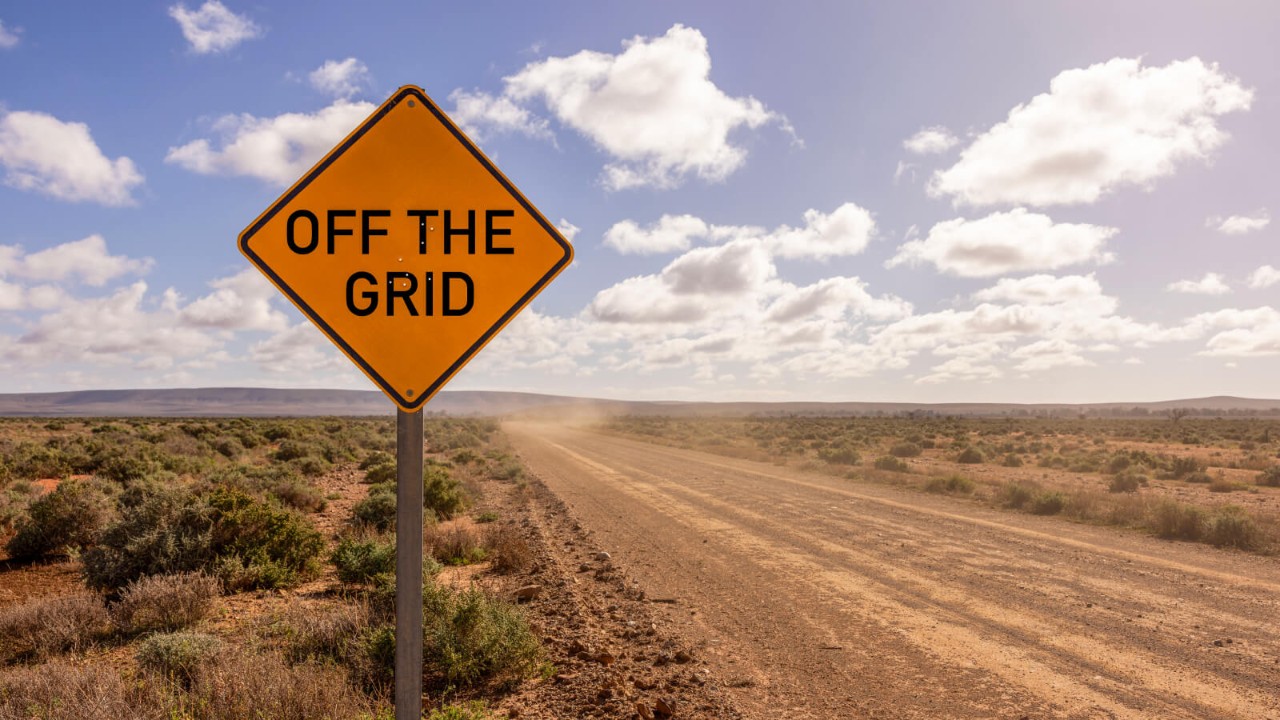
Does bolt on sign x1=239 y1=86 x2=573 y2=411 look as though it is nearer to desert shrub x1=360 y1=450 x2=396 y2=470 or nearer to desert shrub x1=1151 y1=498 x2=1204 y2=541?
desert shrub x1=1151 y1=498 x2=1204 y2=541

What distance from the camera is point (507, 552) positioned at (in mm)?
9805

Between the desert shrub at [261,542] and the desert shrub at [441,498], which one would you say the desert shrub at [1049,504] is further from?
the desert shrub at [261,542]

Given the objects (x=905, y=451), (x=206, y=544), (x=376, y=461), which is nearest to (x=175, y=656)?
(x=206, y=544)

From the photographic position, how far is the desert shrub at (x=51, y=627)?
5582 millimetres

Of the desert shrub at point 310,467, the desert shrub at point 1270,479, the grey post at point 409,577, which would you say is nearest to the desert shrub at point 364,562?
the grey post at point 409,577

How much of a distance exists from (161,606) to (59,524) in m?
4.84

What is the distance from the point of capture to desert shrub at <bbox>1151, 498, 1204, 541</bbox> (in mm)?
12211

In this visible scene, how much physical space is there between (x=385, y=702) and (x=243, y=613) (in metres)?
3.62

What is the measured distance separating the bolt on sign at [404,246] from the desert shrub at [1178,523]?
1487 cm

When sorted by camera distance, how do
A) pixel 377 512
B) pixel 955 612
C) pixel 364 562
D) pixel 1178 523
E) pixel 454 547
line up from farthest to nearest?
pixel 1178 523, pixel 377 512, pixel 454 547, pixel 364 562, pixel 955 612

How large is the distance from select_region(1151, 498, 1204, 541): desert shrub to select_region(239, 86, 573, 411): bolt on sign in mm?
14873

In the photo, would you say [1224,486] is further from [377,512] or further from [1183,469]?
[377,512]

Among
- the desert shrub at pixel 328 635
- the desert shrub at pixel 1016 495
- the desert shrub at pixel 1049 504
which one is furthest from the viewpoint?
the desert shrub at pixel 1016 495

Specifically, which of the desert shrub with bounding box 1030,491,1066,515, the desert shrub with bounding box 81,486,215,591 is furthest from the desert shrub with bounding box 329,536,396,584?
the desert shrub with bounding box 1030,491,1066,515
